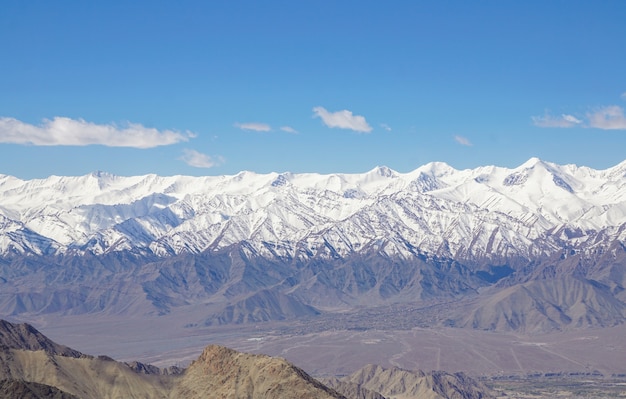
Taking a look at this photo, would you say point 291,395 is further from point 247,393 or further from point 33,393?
point 33,393

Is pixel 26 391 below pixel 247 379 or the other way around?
the other way around

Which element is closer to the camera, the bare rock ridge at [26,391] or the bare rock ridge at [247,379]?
the bare rock ridge at [26,391]

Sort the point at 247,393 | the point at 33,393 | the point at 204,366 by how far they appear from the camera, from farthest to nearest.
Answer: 1. the point at 204,366
2. the point at 247,393
3. the point at 33,393

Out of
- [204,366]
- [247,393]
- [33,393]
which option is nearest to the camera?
[33,393]

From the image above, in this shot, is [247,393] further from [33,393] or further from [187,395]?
[33,393]

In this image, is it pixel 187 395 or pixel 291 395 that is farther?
pixel 187 395

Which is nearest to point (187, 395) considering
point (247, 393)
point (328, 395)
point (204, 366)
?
point (204, 366)

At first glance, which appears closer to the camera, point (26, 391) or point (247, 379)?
point (26, 391)

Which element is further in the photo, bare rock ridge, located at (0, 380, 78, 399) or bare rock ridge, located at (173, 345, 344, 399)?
bare rock ridge, located at (173, 345, 344, 399)

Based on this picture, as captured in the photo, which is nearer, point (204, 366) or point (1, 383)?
point (1, 383)
